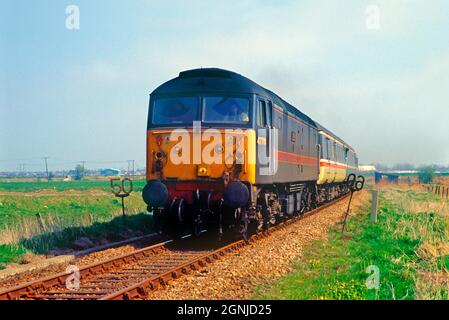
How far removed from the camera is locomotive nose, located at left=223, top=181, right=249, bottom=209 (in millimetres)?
11516

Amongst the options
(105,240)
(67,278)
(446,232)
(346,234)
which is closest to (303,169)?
(346,234)

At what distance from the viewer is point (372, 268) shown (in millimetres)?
9273

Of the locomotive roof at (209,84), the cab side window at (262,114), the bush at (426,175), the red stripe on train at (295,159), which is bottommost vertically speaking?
the bush at (426,175)

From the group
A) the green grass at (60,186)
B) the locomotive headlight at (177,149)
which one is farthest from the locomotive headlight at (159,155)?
the green grass at (60,186)

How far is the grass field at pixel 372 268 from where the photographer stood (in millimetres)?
7633

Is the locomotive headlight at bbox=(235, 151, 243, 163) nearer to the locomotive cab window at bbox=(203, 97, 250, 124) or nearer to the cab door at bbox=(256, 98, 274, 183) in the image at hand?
the cab door at bbox=(256, 98, 274, 183)

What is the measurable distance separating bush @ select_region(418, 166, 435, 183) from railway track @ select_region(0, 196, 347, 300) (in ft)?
220

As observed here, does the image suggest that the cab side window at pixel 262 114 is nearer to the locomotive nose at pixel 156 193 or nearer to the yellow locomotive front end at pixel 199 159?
the yellow locomotive front end at pixel 199 159

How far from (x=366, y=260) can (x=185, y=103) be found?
5.57 metres

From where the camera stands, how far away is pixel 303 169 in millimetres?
18328

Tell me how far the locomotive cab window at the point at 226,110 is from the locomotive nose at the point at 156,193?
1.90 meters

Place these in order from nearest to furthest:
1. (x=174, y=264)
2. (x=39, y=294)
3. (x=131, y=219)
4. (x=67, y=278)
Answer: (x=39, y=294) < (x=67, y=278) < (x=174, y=264) < (x=131, y=219)
